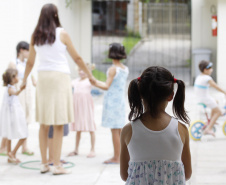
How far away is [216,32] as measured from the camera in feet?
53.0

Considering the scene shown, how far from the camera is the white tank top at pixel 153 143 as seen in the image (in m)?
3.10

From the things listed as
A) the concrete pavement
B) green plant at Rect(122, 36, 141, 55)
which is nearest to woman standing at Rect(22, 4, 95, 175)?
the concrete pavement

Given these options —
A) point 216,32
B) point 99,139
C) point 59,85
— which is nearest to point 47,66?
point 59,85

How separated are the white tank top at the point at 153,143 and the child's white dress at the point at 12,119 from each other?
378 cm

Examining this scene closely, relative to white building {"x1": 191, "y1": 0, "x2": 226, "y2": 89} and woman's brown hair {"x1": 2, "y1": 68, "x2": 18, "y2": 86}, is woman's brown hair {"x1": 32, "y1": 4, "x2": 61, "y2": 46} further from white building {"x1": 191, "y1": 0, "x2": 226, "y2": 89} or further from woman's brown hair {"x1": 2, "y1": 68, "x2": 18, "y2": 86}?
white building {"x1": 191, "y1": 0, "x2": 226, "y2": 89}

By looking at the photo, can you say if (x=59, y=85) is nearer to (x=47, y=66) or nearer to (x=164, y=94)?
(x=47, y=66)

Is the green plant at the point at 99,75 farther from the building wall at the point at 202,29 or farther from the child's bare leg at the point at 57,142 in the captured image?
the child's bare leg at the point at 57,142

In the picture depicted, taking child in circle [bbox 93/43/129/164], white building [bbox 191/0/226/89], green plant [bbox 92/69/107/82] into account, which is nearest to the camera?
child in circle [bbox 93/43/129/164]

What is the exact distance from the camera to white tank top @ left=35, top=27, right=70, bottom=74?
232 inches

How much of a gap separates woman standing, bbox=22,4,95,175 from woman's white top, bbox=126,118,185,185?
9.62ft

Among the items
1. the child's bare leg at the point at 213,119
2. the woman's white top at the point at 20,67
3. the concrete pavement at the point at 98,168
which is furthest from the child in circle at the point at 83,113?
the child's bare leg at the point at 213,119

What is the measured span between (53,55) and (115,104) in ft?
3.97

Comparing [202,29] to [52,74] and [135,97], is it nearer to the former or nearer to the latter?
[52,74]

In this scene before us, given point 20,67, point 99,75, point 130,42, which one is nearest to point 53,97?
point 20,67
